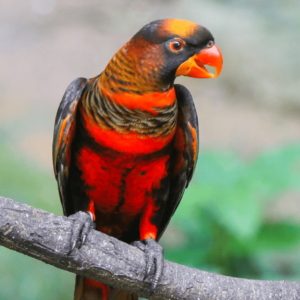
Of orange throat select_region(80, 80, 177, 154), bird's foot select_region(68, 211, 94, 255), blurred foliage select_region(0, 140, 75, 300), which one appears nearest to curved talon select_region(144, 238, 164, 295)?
bird's foot select_region(68, 211, 94, 255)

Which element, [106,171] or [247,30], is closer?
[106,171]

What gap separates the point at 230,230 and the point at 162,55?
120 cm

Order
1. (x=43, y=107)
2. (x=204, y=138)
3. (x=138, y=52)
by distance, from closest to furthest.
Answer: (x=138, y=52) → (x=43, y=107) → (x=204, y=138)

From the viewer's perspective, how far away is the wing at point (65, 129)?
174 cm

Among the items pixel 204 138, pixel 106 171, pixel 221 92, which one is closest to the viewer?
pixel 106 171

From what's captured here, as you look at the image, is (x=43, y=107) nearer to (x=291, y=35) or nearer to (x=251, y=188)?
(x=251, y=188)

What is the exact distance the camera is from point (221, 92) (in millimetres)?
4359

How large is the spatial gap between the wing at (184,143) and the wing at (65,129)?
1.64 feet

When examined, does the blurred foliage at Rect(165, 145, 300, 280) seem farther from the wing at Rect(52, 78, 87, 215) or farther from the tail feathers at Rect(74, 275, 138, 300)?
the wing at Rect(52, 78, 87, 215)

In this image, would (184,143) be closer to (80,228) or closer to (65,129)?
(65,129)

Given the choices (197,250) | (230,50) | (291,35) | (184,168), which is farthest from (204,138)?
(184,168)

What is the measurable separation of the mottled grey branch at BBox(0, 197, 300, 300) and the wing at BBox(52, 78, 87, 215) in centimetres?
51

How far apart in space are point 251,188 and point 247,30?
8.57ft

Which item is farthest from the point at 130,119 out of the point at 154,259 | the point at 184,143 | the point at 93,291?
the point at 93,291
